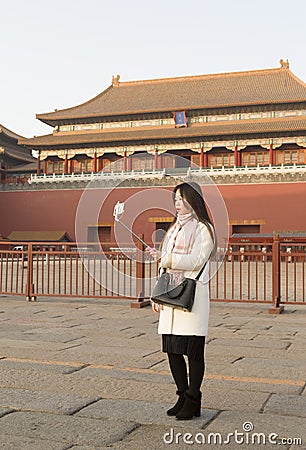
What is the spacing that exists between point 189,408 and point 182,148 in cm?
2710

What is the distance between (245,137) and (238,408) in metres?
25.8

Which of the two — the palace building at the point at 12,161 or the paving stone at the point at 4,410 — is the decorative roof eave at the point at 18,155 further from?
the paving stone at the point at 4,410

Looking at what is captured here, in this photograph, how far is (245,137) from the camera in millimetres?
27969

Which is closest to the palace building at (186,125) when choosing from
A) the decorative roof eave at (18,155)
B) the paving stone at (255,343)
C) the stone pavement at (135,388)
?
the decorative roof eave at (18,155)

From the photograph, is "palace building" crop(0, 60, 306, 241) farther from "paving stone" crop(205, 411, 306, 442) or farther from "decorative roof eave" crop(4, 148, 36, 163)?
"paving stone" crop(205, 411, 306, 442)

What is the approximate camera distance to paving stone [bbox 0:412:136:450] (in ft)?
8.43

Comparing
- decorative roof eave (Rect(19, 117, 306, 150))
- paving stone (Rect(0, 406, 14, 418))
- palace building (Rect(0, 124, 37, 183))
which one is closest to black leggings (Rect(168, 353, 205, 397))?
paving stone (Rect(0, 406, 14, 418))

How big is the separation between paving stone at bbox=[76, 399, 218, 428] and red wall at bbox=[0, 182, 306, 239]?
2397cm

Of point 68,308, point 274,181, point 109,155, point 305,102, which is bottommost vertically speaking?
point 68,308

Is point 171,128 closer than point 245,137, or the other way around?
point 245,137

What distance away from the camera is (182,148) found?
96.7 feet

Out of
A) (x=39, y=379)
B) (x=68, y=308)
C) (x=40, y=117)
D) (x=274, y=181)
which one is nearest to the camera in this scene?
(x=39, y=379)

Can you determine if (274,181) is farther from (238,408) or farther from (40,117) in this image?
(238,408)

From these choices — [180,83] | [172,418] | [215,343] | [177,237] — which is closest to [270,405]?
[172,418]
